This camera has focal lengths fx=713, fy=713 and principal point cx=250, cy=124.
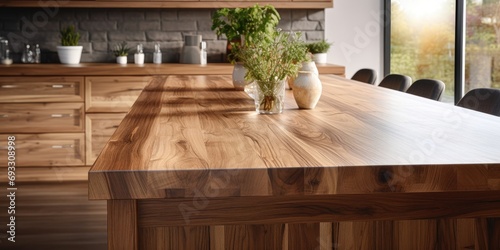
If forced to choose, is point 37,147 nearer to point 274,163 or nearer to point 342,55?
point 342,55

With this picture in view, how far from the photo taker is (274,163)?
147cm

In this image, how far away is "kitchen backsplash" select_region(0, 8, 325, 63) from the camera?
5840 millimetres

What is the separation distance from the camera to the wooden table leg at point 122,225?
1431mm

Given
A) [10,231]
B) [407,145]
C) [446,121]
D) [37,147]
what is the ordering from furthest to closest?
1. [37,147]
2. [10,231]
3. [446,121]
4. [407,145]

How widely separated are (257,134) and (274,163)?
1.49ft

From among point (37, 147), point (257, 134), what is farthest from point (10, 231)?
point (257, 134)

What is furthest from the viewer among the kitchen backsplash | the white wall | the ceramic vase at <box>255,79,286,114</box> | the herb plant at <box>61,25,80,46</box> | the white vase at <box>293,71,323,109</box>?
the white wall

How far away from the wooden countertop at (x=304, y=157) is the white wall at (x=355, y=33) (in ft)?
12.2

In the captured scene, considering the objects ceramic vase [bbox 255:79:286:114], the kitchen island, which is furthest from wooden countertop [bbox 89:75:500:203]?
ceramic vase [bbox 255:79:286:114]

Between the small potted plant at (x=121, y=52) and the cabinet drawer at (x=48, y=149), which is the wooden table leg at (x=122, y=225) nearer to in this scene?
the cabinet drawer at (x=48, y=149)

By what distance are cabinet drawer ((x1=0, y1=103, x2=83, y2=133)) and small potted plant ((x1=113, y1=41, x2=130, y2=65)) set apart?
624 millimetres

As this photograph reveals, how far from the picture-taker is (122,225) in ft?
4.73

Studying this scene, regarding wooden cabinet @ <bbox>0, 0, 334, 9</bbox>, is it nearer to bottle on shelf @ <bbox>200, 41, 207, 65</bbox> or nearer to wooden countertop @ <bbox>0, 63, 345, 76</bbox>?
bottle on shelf @ <bbox>200, 41, 207, 65</bbox>

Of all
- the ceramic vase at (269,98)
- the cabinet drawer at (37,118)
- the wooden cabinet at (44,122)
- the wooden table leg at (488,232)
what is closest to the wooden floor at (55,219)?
the wooden cabinet at (44,122)
